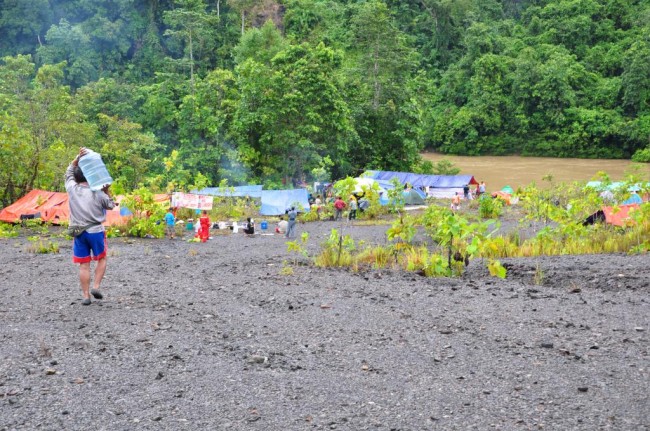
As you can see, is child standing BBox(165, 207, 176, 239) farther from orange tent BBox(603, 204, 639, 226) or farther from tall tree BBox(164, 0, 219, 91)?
tall tree BBox(164, 0, 219, 91)

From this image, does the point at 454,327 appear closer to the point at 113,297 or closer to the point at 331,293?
the point at 331,293

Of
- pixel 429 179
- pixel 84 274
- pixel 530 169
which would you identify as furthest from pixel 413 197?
pixel 84 274

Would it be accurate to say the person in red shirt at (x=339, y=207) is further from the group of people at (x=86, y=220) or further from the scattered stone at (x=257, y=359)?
the scattered stone at (x=257, y=359)

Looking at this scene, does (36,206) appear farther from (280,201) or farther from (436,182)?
(436,182)

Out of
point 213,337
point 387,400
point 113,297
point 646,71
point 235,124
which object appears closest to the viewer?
point 387,400

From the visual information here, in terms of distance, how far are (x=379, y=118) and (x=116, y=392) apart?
35210 millimetres

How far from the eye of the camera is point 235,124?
1313 inches

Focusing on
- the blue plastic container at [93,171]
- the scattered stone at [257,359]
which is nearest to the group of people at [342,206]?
the blue plastic container at [93,171]

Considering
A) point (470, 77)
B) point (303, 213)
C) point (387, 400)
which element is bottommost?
point (303, 213)

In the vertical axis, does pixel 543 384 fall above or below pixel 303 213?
above

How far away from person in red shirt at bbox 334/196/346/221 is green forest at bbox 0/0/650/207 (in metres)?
5.29

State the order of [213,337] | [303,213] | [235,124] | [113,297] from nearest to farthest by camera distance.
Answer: [213,337] → [113,297] → [303,213] → [235,124]

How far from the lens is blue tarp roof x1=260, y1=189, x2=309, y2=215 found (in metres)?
26.3

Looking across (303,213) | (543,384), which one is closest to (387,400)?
(543,384)
